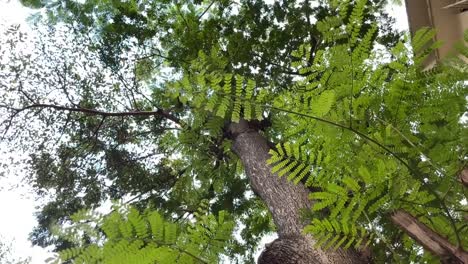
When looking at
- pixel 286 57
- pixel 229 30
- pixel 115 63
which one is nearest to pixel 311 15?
pixel 286 57

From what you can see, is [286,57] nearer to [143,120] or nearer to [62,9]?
[143,120]

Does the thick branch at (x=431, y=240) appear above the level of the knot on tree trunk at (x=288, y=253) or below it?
below

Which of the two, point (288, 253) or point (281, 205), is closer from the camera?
point (288, 253)

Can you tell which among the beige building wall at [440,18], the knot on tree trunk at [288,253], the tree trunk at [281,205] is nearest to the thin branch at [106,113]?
the tree trunk at [281,205]

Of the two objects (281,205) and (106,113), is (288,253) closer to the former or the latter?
(281,205)

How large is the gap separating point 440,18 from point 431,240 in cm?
431

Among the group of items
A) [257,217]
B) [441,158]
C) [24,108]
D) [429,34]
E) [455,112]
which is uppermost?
[24,108]

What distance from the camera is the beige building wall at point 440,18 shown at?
17.0 feet

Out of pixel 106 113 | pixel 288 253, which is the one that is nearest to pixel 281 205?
pixel 288 253

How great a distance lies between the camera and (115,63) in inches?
269

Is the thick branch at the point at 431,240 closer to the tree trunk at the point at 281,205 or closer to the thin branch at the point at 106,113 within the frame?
the tree trunk at the point at 281,205

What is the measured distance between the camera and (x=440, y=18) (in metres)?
5.19

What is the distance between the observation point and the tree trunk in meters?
3.35

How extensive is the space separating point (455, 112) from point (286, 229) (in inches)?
78.7
